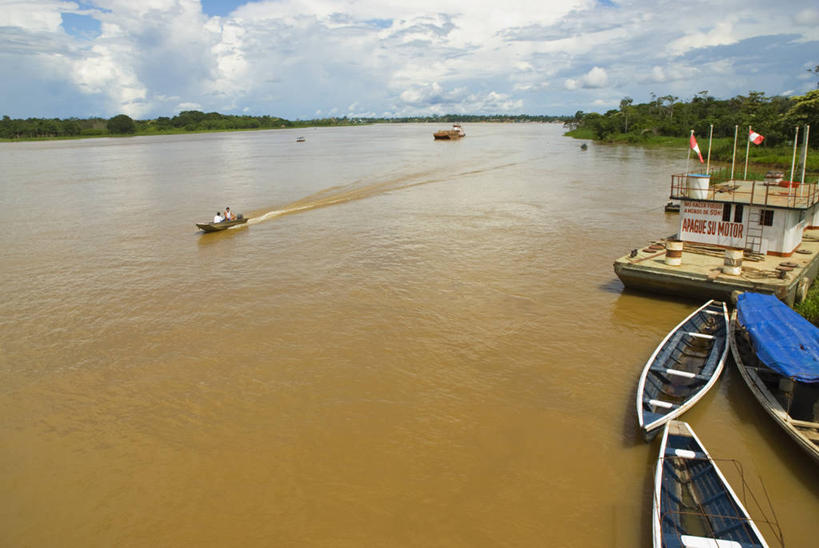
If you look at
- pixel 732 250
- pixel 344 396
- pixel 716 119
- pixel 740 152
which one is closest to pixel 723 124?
pixel 716 119

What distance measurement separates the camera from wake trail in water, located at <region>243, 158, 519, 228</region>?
109 feet

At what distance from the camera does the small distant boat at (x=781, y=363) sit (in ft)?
30.3

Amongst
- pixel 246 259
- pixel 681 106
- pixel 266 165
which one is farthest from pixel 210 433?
pixel 681 106

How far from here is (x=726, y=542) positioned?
690 cm

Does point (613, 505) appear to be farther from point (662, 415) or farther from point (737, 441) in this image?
point (737, 441)

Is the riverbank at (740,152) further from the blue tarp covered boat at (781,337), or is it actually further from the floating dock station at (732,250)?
the blue tarp covered boat at (781,337)

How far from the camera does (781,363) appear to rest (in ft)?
31.9

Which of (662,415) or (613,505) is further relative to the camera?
(662,415)

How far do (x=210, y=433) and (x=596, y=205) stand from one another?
28172 mm

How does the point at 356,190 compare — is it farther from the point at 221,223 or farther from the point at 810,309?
the point at 810,309

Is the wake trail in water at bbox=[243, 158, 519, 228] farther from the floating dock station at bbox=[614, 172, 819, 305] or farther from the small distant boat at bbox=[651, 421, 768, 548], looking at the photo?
the small distant boat at bbox=[651, 421, 768, 548]

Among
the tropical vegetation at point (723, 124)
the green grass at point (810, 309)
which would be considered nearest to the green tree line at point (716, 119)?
the tropical vegetation at point (723, 124)

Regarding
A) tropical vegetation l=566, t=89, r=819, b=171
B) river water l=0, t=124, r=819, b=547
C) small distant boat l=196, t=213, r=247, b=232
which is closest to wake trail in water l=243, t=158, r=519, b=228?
small distant boat l=196, t=213, r=247, b=232

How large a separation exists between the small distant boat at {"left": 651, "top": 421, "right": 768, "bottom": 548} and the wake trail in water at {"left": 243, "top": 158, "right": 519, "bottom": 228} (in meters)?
26.0
